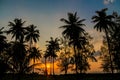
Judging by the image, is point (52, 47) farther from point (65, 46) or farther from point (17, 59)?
point (17, 59)

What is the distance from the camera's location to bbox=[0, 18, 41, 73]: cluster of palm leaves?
36.2 m

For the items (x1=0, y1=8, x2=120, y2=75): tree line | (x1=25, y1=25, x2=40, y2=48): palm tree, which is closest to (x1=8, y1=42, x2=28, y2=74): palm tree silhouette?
(x1=0, y1=8, x2=120, y2=75): tree line

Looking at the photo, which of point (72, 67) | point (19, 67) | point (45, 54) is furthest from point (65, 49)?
point (19, 67)

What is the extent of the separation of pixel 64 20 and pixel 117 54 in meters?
17.9

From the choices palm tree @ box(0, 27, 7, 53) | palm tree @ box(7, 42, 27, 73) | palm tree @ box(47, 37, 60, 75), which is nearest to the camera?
palm tree @ box(7, 42, 27, 73)

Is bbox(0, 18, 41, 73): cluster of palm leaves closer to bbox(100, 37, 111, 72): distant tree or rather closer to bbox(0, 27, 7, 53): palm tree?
bbox(0, 27, 7, 53): palm tree

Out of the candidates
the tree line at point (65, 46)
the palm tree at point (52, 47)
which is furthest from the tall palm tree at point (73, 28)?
the palm tree at point (52, 47)

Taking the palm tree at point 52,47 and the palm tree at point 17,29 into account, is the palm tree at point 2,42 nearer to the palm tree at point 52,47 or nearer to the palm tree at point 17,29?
the palm tree at point 17,29

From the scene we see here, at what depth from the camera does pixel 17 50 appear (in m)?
40.9

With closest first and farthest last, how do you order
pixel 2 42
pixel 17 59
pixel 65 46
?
1. pixel 17 59
2. pixel 2 42
3. pixel 65 46

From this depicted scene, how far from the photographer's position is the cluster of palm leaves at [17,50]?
119ft

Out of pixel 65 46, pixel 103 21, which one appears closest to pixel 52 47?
pixel 65 46

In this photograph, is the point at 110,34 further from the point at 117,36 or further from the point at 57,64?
the point at 57,64

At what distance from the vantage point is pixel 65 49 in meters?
82.9
